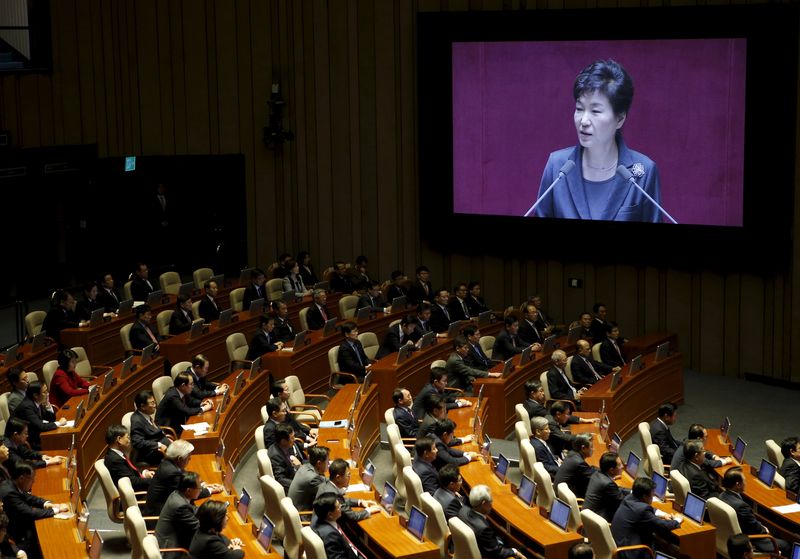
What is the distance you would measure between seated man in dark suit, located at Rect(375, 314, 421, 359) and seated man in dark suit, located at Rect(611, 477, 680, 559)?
5.84 metres

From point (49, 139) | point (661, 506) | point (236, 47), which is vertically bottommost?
point (661, 506)

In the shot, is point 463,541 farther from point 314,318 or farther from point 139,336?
point 314,318

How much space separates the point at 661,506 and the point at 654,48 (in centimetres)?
834

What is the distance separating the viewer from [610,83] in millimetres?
17047

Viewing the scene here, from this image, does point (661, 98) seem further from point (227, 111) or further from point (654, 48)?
point (227, 111)

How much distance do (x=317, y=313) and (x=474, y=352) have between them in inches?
111

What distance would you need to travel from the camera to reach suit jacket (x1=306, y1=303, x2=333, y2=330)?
54.4ft

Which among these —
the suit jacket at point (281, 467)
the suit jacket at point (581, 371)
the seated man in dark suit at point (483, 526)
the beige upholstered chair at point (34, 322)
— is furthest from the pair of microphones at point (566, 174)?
the seated man in dark suit at point (483, 526)

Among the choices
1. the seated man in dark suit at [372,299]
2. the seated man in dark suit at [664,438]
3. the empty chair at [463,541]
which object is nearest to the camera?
the empty chair at [463,541]

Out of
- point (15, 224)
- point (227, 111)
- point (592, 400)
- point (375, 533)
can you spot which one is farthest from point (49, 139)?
point (375, 533)

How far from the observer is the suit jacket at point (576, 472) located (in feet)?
34.5

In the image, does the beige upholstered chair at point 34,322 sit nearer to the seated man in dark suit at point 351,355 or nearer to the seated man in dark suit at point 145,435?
the seated man in dark suit at point 351,355

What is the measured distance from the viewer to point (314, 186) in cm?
2039

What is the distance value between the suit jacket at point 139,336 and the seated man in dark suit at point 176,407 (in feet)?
10.2
